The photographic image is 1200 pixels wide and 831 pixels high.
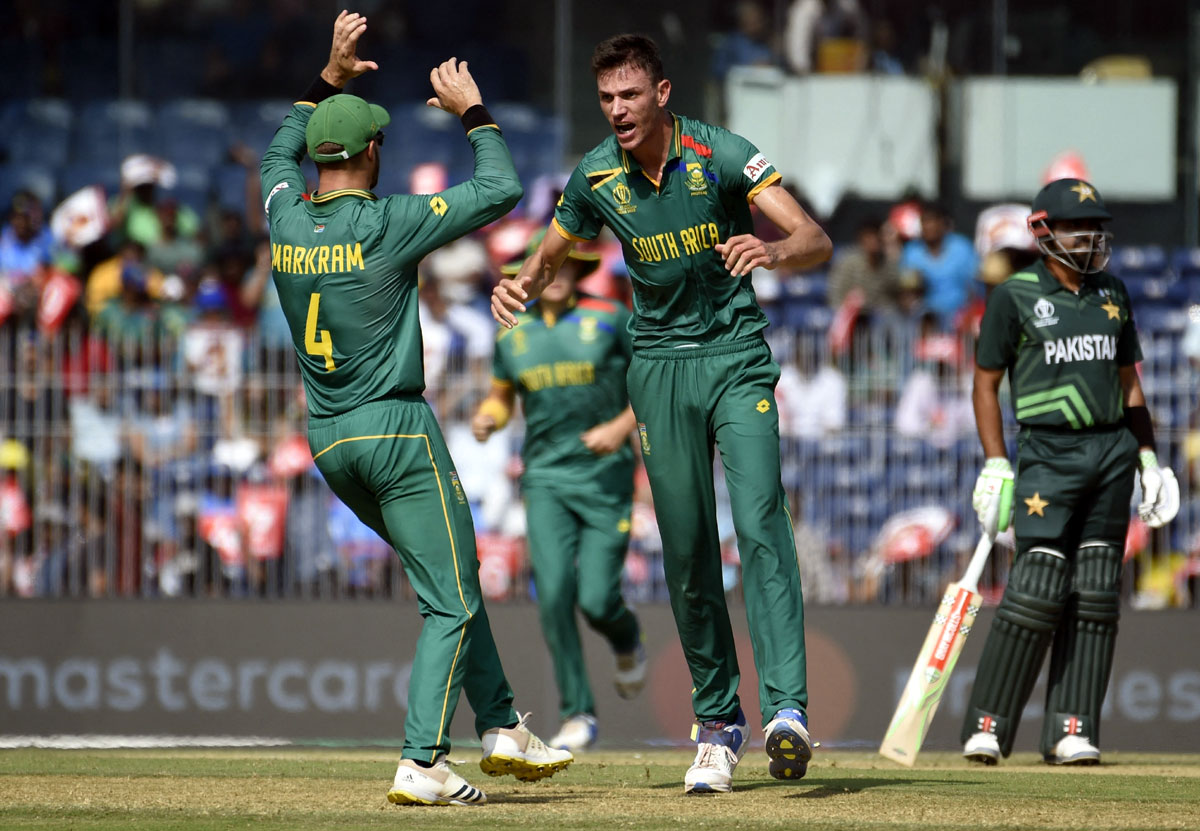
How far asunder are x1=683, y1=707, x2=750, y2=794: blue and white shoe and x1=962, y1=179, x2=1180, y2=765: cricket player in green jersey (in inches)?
80.2

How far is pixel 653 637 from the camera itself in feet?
34.0

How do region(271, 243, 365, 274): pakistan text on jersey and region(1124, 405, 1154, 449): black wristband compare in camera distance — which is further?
region(1124, 405, 1154, 449): black wristband

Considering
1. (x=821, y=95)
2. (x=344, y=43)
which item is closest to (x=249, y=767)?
(x=344, y=43)

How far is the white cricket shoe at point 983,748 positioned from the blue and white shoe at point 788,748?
2377 millimetres

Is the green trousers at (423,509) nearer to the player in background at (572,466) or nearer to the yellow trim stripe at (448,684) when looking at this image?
the yellow trim stripe at (448,684)

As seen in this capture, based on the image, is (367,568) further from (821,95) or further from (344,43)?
(821,95)

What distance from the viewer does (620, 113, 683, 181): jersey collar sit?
5816 mm

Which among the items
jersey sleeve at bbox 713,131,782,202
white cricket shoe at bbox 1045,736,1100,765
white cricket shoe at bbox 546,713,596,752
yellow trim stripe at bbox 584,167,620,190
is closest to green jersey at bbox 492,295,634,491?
white cricket shoe at bbox 546,713,596,752

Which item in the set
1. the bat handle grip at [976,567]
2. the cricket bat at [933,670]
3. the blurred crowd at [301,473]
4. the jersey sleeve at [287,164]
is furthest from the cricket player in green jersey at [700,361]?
the blurred crowd at [301,473]

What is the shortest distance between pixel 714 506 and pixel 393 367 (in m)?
1.20

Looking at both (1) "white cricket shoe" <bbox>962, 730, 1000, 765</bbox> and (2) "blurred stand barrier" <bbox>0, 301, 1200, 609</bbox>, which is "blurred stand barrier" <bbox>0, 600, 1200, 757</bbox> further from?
(1) "white cricket shoe" <bbox>962, 730, 1000, 765</bbox>

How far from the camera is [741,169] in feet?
18.9

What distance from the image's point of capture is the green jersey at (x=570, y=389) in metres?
8.79

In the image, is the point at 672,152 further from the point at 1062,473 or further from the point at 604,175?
the point at 1062,473
